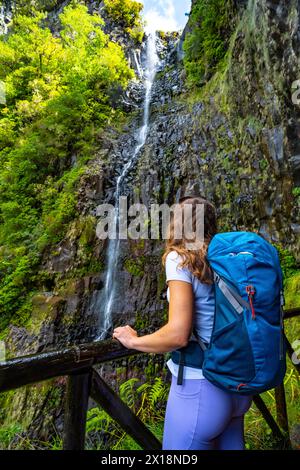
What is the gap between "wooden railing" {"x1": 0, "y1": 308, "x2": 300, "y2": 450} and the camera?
3.92 feet

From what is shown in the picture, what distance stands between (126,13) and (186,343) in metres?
26.6

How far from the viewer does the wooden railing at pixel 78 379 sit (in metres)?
1.19

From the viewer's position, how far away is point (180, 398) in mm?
1494

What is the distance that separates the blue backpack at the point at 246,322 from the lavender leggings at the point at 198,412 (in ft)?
0.31

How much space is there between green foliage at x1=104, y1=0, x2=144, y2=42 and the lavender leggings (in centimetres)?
2503

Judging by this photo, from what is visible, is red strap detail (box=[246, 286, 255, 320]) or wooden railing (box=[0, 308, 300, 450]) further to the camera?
red strap detail (box=[246, 286, 255, 320])

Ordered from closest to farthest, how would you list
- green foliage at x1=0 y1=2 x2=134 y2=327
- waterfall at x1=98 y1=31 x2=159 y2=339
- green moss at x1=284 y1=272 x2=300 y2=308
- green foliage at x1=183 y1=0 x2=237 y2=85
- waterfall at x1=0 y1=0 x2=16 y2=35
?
green moss at x1=284 y1=272 x2=300 y2=308 < waterfall at x1=98 y1=31 x2=159 y2=339 < green foliage at x1=183 y1=0 x2=237 y2=85 < green foliage at x1=0 y1=2 x2=134 y2=327 < waterfall at x1=0 y1=0 x2=16 y2=35

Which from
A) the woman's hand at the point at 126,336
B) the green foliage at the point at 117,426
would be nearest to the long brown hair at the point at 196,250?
the woman's hand at the point at 126,336

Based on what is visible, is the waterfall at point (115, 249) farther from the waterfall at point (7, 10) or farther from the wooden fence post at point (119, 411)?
the waterfall at point (7, 10)

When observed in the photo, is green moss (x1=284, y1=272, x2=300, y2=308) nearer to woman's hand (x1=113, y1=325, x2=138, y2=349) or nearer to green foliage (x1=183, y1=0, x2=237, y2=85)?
woman's hand (x1=113, y1=325, x2=138, y2=349)

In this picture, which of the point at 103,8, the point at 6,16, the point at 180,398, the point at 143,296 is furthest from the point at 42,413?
the point at 6,16

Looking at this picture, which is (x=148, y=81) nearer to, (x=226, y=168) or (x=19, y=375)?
(x=226, y=168)

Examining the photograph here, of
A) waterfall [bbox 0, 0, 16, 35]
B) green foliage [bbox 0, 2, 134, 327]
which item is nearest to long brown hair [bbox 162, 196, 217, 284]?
green foliage [bbox 0, 2, 134, 327]

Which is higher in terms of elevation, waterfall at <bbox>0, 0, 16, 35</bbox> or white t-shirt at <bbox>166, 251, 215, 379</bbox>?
waterfall at <bbox>0, 0, 16, 35</bbox>
